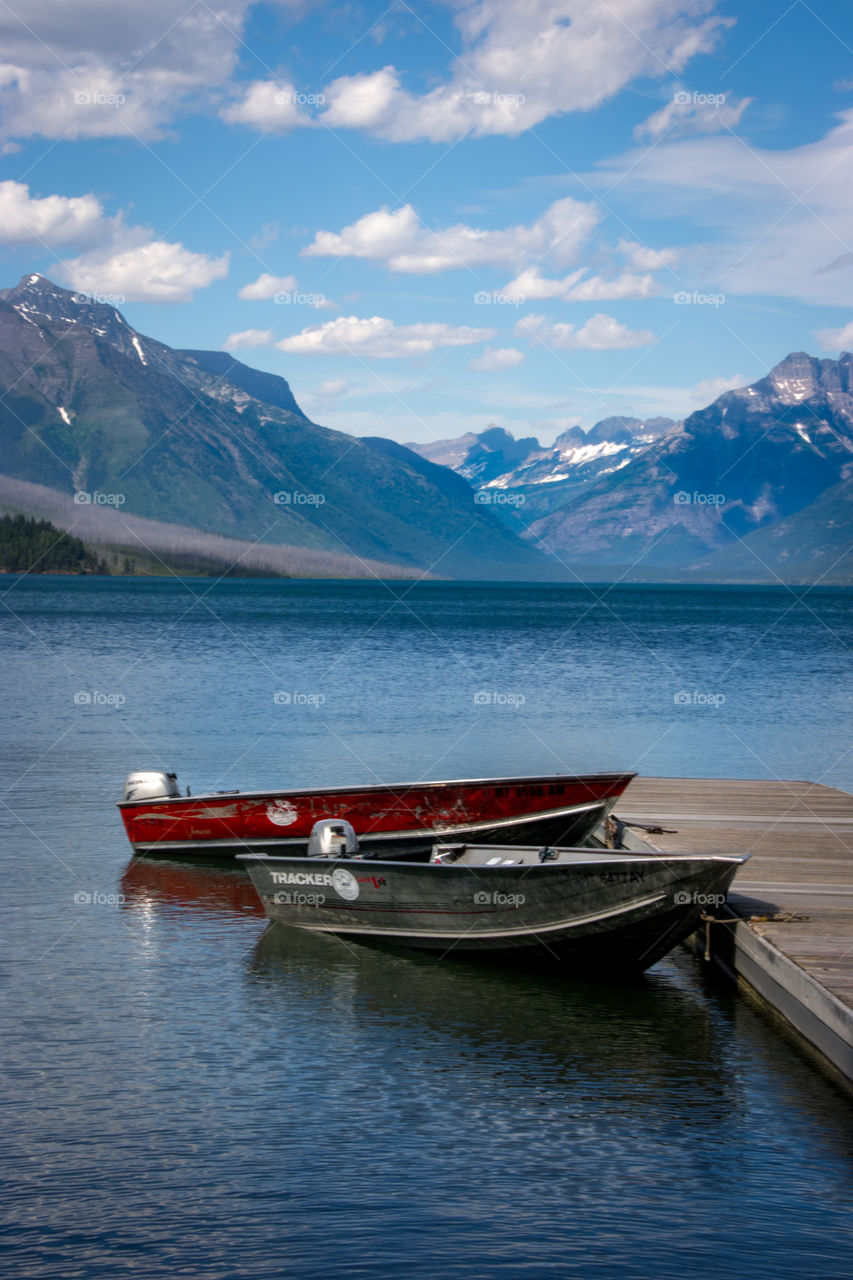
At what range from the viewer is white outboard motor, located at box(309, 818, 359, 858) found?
53.1 feet

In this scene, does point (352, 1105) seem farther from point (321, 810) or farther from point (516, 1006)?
point (321, 810)

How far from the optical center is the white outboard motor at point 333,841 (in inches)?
637

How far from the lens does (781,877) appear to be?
651 inches

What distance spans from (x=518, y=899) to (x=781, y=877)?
→ 422 centimetres

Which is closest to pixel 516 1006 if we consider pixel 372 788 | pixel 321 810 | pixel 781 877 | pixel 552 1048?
pixel 552 1048

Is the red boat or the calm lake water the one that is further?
the red boat

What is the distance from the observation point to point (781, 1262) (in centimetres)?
832

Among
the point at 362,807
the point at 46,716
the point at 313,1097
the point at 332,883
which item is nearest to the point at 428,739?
the point at 46,716

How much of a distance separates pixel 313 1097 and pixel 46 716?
31.1 m

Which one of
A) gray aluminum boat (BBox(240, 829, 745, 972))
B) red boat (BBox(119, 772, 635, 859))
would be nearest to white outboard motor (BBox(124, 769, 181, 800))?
→ red boat (BBox(119, 772, 635, 859))

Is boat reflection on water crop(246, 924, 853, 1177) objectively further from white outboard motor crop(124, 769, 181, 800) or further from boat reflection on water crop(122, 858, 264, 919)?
white outboard motor crop(124, 769, 181, 800)

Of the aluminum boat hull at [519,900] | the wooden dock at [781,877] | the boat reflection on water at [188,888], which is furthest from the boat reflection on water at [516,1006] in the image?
the boat reflection on water at [188,888]

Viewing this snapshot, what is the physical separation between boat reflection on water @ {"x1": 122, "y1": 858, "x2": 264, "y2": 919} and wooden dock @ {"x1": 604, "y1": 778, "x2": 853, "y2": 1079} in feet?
19.8

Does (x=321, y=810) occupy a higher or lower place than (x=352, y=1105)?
higher
